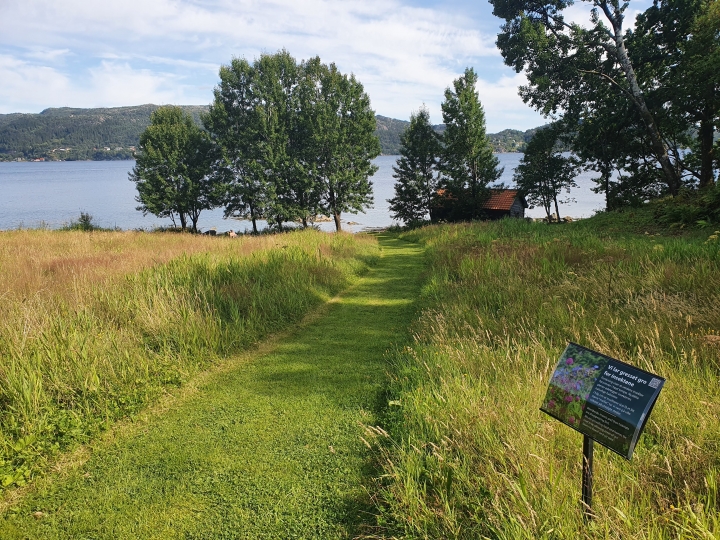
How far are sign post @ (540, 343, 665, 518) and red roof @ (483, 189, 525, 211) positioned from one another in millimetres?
37844

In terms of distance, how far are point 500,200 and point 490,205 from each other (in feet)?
3.97

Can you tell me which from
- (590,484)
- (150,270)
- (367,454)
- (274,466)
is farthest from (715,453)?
(150,270)

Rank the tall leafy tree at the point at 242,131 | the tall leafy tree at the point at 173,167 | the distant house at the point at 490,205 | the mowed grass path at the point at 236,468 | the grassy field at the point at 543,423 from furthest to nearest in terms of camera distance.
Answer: the distant house at the point at 490,205, the tall leafy tree at the point at 173,167, the tall leafy tree at the point at 242,131, the mowed grass path at the point at 236,468, the grassy field at the point at 543,423

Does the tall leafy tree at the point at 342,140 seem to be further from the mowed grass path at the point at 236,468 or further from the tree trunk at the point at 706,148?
the mowed grass path at the point at 236,468

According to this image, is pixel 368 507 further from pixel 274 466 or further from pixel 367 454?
pixel 274 466

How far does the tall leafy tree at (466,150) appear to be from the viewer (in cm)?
3378

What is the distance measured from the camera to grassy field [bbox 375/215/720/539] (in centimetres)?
240

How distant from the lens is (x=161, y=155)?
33125 millimetres

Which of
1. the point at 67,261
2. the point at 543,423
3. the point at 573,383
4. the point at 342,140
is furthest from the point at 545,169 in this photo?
the point at 573,383

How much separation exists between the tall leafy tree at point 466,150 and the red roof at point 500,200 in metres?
2.28

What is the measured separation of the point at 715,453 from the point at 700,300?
3869mm

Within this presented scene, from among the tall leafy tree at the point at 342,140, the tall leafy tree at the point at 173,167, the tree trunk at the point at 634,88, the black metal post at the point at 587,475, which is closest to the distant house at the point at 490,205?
the tall leafy tree at the point at 342,140

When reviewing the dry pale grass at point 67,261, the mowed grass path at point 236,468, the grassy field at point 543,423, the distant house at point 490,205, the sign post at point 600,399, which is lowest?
the mowed grass path at point 236,468

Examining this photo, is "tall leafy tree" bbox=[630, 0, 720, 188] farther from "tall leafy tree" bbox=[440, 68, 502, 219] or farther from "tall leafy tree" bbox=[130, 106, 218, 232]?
"tall leafy tree" bbox=[130, 106, 218, 232]
